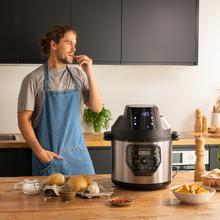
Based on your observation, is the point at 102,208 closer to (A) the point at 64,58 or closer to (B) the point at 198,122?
(A) the point at 64,58

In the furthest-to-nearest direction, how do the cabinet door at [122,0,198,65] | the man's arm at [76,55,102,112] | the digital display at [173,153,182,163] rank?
the cabinet door at [122,0,198,65] → the digital display at [173,153,182,163] → the man's arm at [76,55,102,112]

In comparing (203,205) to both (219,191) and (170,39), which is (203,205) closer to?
(219,191)

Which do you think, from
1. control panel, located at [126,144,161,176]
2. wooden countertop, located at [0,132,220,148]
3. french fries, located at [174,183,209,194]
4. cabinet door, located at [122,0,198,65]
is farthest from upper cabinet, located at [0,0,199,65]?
french fries, located at [174,183,209,194]

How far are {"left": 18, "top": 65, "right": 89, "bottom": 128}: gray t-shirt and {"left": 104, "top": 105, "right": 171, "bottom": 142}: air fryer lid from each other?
0.98m

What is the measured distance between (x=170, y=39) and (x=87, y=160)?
5.07ft

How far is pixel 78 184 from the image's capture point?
85.6 inches

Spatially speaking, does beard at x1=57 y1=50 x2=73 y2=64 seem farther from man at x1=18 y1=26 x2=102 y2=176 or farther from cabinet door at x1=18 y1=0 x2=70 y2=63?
cabinet door at x1=18 y1=0 x2=70 y2=63

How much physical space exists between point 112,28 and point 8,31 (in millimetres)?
845

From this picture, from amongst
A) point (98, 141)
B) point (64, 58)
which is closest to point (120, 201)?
point (64, 58)

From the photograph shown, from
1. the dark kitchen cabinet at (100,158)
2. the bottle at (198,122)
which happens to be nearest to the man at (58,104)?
the dark kitchen cabinet at (100,158)

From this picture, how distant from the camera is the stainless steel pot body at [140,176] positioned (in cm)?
228

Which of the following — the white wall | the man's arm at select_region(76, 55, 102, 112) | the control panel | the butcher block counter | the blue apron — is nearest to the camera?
the butcher block counter

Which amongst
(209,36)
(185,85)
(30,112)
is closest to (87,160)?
(30,112)

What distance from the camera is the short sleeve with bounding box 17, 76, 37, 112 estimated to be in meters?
3.15
